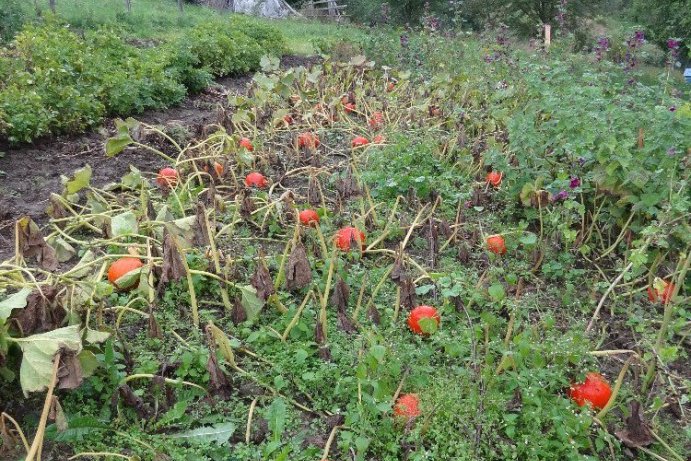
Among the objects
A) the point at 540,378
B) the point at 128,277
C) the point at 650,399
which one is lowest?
the point at 650,399

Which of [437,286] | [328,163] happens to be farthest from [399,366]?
[328,163]

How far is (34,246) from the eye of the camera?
251 cm

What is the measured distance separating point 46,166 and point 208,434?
2.95m

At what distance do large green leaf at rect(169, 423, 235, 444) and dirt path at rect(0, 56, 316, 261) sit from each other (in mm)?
1481

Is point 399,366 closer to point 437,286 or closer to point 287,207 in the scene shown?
point 437,286

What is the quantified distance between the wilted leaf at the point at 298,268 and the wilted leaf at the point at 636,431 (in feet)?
4.10

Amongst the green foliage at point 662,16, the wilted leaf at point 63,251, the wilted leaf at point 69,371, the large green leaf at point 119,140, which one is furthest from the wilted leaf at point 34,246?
the green foliage at point 662,16

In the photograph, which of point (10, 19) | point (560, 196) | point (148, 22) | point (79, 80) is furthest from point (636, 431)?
point (148, 22)

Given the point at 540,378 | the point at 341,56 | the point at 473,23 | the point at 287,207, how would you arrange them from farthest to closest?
1. the point at 473,23
2. the point at 341,56
3. the point at 287,207
4. the point at 540,378

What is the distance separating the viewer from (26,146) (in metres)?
4.65

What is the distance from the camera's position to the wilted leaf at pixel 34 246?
8.08 ft

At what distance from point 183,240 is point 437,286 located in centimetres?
110

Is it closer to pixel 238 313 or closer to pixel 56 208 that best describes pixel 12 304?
pixel 238 313

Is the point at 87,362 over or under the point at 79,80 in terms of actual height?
under
